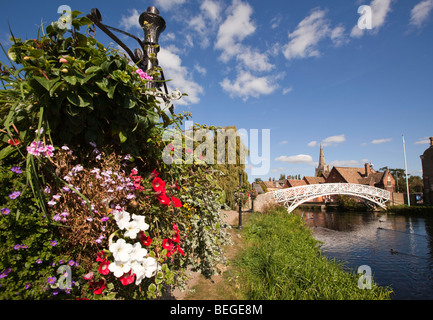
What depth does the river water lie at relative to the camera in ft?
26.3

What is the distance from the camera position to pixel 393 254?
1140 centimetres

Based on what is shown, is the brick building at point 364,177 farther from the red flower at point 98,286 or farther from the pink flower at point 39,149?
the pink flower at point 39,149

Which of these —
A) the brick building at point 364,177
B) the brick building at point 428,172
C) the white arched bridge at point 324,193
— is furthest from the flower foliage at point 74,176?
the brick building at point 364,177

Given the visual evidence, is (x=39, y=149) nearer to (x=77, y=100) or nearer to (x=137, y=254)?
(x=77, y=100)

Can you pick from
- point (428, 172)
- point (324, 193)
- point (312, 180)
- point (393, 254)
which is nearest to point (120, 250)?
point (393, 254)

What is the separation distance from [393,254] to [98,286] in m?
14.6

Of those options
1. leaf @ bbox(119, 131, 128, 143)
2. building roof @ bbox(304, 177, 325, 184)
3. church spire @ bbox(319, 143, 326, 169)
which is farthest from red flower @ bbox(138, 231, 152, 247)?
church spire @ bbox(319, 143, 326, 169)

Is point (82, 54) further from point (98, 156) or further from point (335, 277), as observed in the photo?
point (335, 277)

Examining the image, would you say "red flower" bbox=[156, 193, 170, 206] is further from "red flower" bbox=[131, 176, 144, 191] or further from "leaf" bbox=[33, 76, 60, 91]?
"leaf" bbox=[33, 76, 60, 91]

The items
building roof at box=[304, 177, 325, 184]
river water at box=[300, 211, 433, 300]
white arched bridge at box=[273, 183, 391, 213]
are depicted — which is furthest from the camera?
building roof at box=[304, 177, 325, 184]

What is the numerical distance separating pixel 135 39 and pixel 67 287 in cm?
230

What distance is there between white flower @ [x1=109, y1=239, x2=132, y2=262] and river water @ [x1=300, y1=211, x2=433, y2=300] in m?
7.93

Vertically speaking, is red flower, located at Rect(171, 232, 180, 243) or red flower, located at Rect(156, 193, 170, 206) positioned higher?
red flower, located at Rect(156, 193, 170, 206)

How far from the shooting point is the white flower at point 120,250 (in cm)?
106
